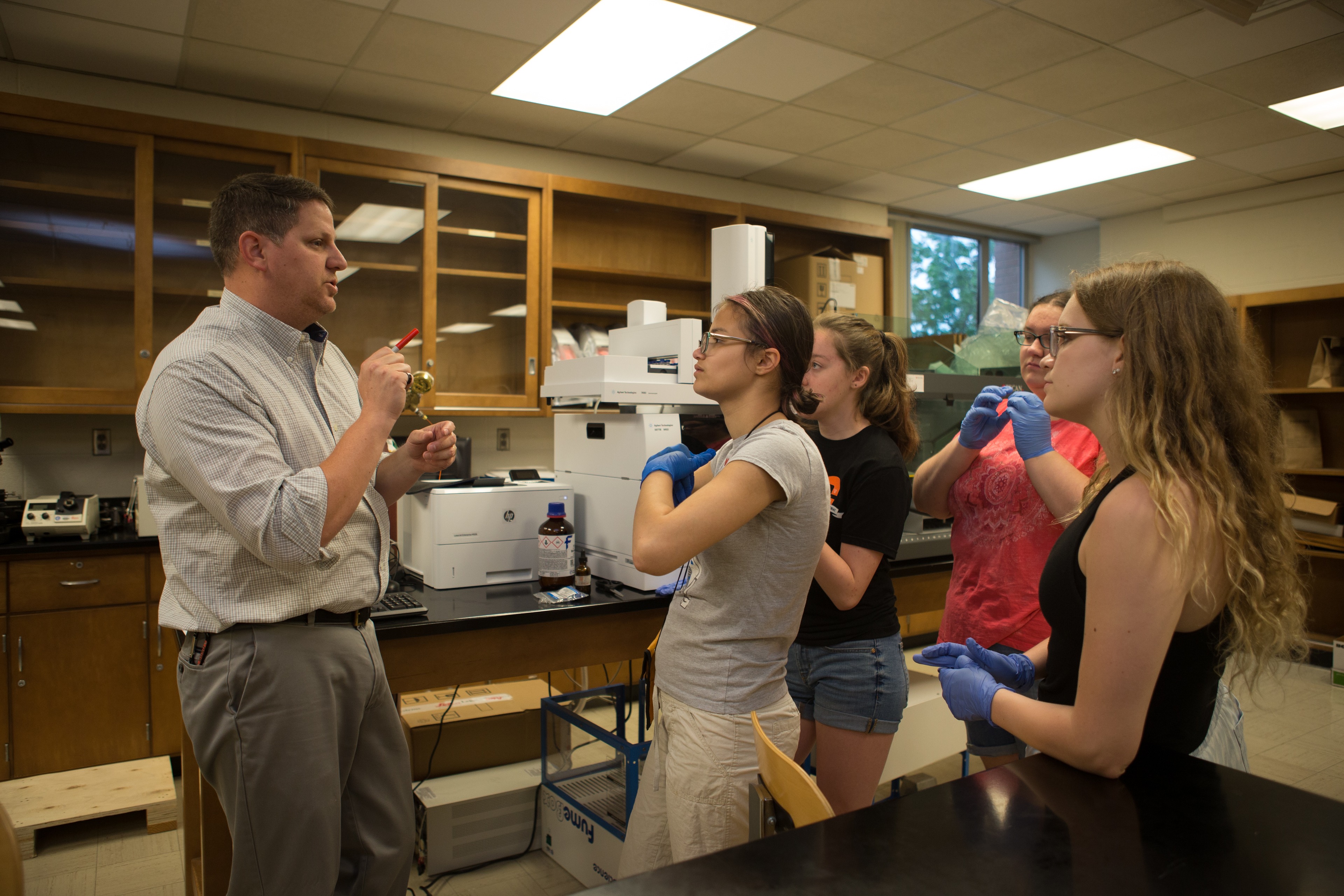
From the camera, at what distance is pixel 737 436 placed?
4.42ft

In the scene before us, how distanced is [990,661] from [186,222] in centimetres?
325

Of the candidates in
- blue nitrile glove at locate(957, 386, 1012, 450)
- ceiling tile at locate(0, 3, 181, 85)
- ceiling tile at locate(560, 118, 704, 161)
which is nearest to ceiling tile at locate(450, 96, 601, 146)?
ceiling tile at locate(560, 118, 704, 161)

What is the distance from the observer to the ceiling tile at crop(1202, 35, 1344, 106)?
2.96m

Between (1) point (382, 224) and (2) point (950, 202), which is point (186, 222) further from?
(2) point (950, 202)

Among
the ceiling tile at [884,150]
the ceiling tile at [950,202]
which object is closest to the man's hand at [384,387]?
the ceiling tile at [884,150]

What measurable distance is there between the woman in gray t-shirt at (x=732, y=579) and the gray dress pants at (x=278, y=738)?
50 cm

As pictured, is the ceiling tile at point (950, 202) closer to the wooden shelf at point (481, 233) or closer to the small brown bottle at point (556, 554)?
the wooden shelf at point (481, 233)

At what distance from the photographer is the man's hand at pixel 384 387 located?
4.32ft

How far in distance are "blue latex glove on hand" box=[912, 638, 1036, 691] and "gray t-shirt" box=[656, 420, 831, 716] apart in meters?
0.22

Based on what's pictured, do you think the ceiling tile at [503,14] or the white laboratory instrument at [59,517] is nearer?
the ceiling tile at [503,14]

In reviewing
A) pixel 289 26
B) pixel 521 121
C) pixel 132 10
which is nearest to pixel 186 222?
pixel 132 10

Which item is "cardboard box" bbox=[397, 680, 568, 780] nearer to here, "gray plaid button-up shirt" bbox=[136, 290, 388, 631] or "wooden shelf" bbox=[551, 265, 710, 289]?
"gray plaid button-up shirt" bbox=[136, 290, 388, 631]

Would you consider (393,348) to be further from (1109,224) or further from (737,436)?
(1109,224)

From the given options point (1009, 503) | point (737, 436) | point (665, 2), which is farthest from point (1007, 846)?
point (665, 2)
